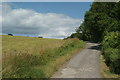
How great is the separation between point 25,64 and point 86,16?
28.1m

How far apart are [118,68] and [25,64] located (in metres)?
6.64

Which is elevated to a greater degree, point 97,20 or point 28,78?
point 97,20

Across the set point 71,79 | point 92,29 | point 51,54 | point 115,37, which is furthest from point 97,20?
point 71,79

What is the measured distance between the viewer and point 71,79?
47.4 feet

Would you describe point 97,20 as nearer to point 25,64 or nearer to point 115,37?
point 115,37

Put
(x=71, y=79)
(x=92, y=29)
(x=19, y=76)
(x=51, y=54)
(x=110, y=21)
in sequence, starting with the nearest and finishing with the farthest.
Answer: (x=19, y=76)
(x=71, y=79)
(x=51, y=54)
(x=110, y=21)
(x=92, y=29)

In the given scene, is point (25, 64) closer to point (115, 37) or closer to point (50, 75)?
point (50, 75)

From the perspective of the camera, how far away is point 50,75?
1505 cm

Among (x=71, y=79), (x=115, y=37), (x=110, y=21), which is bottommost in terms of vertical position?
(x=71, y=79)

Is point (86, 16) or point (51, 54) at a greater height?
point (86, 16)

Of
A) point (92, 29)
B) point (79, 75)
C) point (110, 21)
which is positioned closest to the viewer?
point (79, 75)

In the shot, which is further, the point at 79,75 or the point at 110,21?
the point at 110,21

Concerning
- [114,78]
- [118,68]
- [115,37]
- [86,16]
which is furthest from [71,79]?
[86,16]

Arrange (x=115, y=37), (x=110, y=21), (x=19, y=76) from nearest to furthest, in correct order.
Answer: (x=19, y=76) → (x=115, y=37) → (x=110, y=21)
